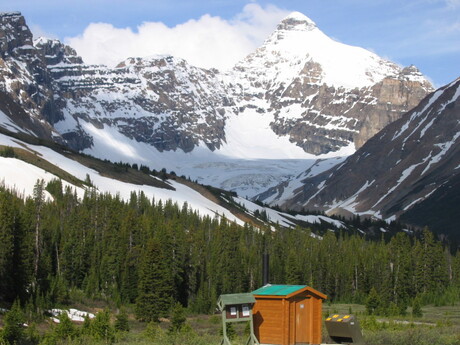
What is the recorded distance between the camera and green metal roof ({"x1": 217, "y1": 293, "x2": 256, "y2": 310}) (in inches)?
2009

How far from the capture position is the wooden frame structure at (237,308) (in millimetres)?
51125

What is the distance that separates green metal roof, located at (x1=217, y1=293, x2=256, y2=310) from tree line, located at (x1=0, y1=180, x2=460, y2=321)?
47.6 m

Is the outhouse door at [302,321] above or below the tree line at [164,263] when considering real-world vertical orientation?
below

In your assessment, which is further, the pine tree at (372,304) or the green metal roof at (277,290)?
the pine tree at (372,304)

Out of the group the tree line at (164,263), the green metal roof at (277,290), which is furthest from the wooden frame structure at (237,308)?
the tree line at (164,263)

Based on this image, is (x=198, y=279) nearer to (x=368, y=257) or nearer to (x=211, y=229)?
(x=368, y=257)

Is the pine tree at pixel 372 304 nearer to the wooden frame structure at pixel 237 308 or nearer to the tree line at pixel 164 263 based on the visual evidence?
the tree line at pixel 164 263

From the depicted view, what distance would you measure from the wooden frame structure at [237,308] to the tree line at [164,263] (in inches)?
1862

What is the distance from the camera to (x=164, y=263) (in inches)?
4562

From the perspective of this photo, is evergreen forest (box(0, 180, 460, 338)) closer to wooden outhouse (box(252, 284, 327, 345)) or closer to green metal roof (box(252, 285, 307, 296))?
green metal roof (box(252, 285, 307, 296))

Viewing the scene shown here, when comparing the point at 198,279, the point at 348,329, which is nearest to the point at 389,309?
the point at 198,279

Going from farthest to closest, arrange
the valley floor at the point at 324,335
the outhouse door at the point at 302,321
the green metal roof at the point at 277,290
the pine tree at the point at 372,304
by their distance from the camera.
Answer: the pine tree at the point at 372,304, the valley floor at the point at 324,335, the outhouse door at the point at 302,321, the green metal roof at the point at 277,290

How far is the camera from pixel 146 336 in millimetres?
69500

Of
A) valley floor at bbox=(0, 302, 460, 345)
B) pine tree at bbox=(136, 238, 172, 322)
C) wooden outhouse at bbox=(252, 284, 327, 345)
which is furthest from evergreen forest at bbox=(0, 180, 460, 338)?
wooden outhouse at bbox=(252, 284, 327, 345)
